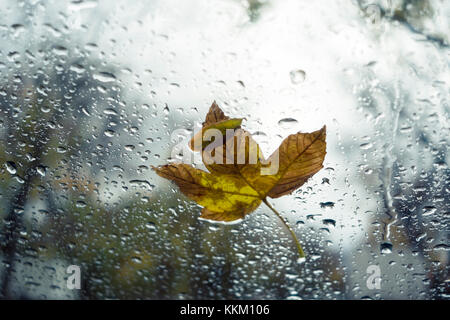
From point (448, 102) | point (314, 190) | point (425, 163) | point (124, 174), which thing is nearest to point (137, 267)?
point (124, 174)

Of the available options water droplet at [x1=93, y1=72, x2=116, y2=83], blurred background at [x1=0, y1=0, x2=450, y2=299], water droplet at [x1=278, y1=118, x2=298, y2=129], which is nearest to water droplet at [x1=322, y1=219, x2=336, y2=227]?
blurred background at [x1=0, y1=0, x2=450, y2=299]

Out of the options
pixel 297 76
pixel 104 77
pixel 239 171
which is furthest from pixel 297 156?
pixel 104 77

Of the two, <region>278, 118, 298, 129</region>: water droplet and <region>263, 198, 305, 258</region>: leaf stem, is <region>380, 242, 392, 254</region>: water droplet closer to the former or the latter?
<region>263, 198, 305, 258</region>: leaf stem

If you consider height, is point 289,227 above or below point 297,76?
below

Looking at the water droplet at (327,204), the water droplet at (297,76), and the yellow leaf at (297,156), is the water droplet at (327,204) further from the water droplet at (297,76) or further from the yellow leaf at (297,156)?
the water droplet at (297,76)

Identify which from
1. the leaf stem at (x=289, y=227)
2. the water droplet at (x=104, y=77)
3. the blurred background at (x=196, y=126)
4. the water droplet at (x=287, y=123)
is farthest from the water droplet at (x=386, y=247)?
the water droplet at (x=104, y=77)

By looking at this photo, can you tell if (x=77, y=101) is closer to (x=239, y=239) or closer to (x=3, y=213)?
(x=3, y=213)

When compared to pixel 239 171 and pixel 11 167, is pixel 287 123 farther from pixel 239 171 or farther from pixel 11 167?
pixel 11 167
